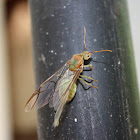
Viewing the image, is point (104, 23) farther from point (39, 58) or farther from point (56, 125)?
point (56, 125)

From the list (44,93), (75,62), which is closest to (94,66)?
(75,62)

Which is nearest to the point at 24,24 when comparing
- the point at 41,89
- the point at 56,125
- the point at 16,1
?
the point at 16,1

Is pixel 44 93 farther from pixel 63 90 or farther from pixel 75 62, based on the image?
pixel 75 62

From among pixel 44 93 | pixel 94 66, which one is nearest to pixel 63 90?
pixel 44 93

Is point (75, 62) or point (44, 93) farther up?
point (75, 62)

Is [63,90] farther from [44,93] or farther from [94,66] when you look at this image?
[94,66]

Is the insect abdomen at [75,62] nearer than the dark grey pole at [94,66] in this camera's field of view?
No

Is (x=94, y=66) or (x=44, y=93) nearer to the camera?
(x=94, y=66)
